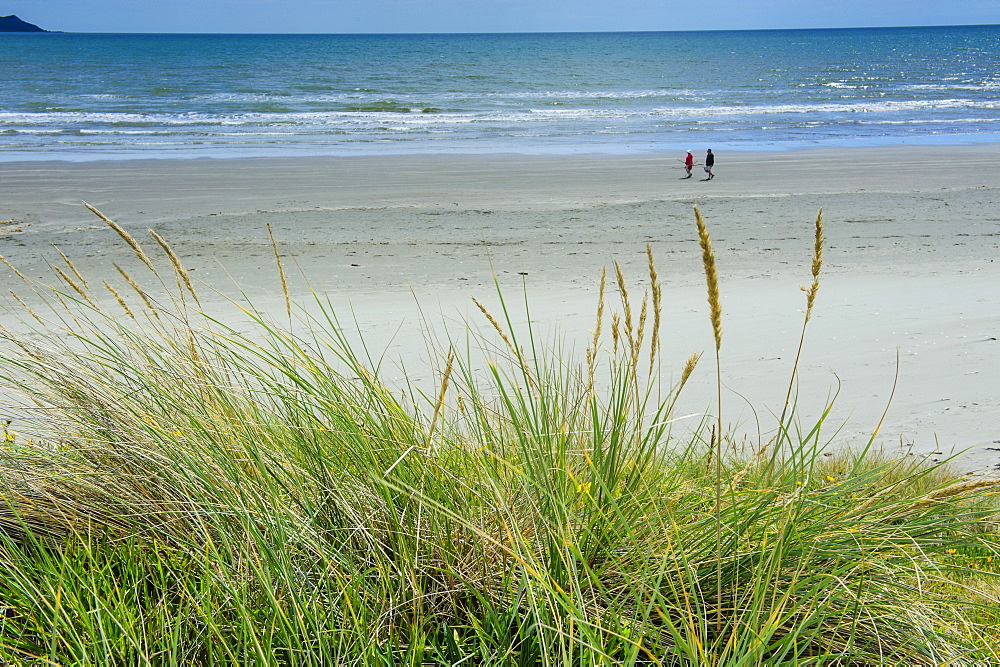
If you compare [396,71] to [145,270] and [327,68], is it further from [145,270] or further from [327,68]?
[145,270]

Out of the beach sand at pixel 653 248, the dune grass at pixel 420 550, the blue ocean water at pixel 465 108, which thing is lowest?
the beach sand at pixel 653 248

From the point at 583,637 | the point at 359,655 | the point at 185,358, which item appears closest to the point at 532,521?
the point at 583,637

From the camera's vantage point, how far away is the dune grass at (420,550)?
5.33ft

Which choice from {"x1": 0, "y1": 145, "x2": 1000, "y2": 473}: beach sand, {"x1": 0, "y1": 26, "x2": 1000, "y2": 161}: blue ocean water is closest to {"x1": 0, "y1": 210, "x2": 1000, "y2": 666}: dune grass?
{"x1": 0, "y1": 145, "x2": 1000, "y2": 473}: beach sand

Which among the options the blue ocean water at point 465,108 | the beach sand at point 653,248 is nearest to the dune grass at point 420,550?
the beach sand at point 653,248

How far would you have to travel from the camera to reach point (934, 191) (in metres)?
15.6

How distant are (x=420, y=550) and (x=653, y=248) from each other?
9013 mm

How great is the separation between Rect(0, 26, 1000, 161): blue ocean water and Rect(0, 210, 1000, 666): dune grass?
854 inches

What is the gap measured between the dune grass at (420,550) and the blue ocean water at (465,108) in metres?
21.7

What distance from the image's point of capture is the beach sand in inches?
211

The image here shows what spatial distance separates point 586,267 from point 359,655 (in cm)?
Answer: 832

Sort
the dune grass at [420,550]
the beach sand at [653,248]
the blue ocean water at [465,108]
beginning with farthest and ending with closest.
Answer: the blue ocean water at [465,108]
the beach sand at [653,248]
the dune grass at [420,550]

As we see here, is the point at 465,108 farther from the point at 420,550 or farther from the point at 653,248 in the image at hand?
the point at 420,550

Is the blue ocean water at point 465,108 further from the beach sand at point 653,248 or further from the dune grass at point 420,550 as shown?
the dune grass at point 420,550
